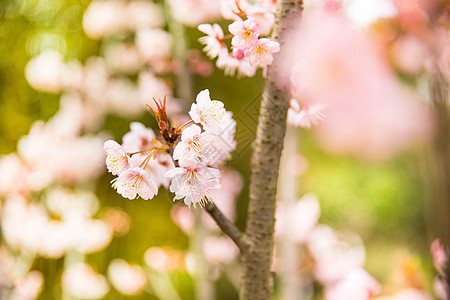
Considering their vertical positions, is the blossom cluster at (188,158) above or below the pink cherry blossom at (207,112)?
below

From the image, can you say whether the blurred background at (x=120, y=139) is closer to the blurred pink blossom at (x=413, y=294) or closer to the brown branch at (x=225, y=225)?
the blurred pink blossom at (x=413, y=294)

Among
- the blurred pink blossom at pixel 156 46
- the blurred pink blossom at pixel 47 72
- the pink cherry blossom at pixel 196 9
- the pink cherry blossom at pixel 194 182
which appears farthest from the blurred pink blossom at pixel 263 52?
the blurred pink blossom at pixel 47 72

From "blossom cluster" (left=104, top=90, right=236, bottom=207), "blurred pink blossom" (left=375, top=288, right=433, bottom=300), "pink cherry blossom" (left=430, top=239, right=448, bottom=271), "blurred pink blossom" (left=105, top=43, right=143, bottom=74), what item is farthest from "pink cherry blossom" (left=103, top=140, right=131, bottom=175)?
"blurred pink blossom" (left=105, top=43, right=143, bottom=74)

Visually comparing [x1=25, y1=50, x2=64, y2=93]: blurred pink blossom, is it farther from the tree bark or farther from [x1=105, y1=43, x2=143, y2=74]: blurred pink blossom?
the tree bark

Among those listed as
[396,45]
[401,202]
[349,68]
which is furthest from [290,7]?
[401,202]

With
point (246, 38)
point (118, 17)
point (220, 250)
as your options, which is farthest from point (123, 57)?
point (246, 38)

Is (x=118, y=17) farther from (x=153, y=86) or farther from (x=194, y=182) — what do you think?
(x=194, y=182)
